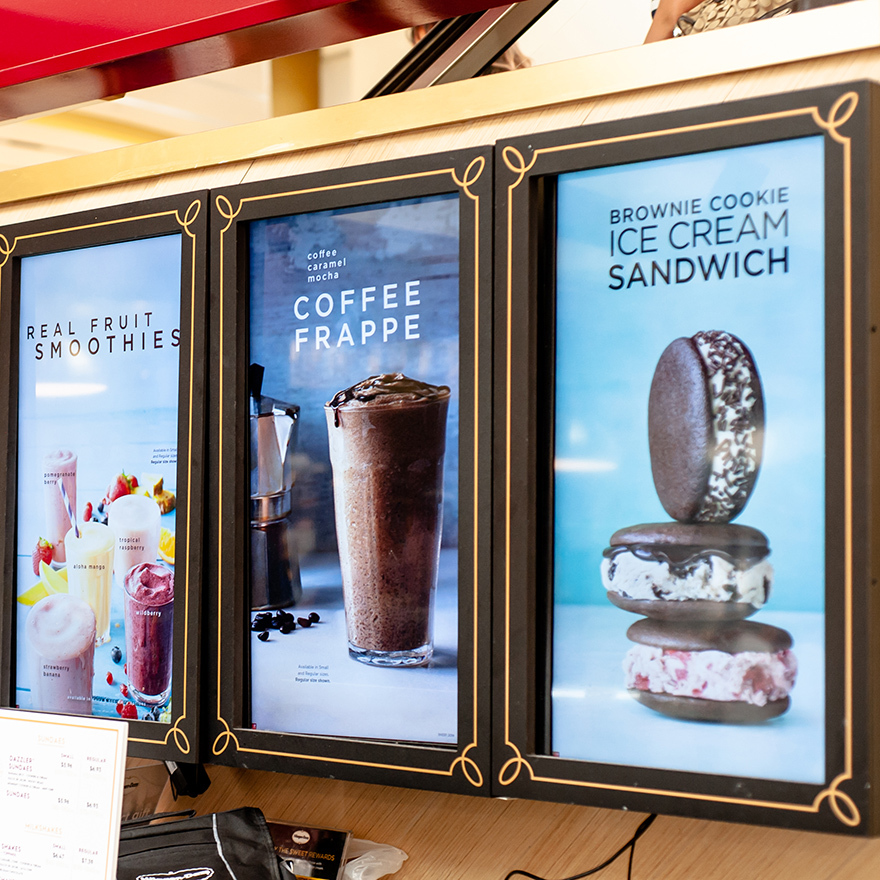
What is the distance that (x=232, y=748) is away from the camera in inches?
65.6

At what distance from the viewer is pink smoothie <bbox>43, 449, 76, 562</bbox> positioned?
1910 mm

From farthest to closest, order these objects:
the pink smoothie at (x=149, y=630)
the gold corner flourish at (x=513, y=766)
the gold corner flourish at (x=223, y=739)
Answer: the pink smoothie at (x=149, y=630) → the gold corner flourish at (x=223, y=739) → the gold corner flourish at (x=513, y=766)

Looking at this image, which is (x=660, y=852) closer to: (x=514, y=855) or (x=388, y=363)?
(x=514, y=855)

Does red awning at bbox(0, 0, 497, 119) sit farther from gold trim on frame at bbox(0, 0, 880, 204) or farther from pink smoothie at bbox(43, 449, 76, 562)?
pink smoothie at bbox(43, 449, 76, 562)

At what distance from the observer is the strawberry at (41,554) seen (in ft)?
6.30

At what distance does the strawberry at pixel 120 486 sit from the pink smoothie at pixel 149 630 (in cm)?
15

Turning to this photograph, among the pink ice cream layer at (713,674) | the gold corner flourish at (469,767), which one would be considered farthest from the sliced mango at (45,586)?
the pink ice cream layer at (713,674)

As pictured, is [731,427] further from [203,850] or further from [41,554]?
[41,554]

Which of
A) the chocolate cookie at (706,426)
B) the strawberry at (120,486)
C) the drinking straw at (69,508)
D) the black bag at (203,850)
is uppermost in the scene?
the chocolate cookie at (706,426)

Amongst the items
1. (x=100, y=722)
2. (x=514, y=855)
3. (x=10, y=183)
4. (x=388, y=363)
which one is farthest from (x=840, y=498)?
(x=10, y=183)

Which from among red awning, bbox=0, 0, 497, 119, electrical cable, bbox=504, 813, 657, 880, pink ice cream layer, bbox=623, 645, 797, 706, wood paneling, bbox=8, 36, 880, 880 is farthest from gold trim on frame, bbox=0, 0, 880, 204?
electrical cable, bbox=504, 813, 657, 880

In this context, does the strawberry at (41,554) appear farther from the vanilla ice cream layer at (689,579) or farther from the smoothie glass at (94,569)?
the vanilla ice cream layer at (689,579)

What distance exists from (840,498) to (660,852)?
73cm

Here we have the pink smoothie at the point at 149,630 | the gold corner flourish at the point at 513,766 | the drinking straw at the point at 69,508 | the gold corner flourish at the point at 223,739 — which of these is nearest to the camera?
the gold corner flourish at the point at 513,766
